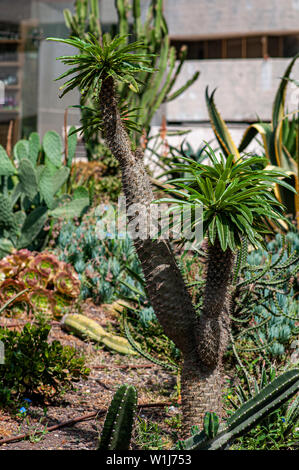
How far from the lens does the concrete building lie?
26.2 feet

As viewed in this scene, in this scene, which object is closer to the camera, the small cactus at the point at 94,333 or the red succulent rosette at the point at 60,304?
the small cactus at the point at 94,333

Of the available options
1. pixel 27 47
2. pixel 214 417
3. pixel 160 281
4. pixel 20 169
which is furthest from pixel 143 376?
pixel 27 47

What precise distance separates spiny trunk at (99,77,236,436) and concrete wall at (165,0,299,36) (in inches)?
324

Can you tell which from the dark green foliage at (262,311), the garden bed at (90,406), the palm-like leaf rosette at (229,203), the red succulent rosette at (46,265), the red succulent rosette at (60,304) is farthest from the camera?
the red succulent rosette at (46,265)

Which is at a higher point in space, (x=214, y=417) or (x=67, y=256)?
(x=67, y=256)

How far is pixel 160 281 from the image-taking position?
1837 mm

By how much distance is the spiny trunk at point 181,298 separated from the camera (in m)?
1.77

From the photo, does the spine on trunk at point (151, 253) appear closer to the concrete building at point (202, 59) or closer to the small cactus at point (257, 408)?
the small cactus at point (257, 408)

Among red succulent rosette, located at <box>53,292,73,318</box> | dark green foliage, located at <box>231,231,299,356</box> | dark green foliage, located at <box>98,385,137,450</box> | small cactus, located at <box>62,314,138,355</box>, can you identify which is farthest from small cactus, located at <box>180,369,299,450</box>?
red succulent rosette, located at <box>53,292,73,318</box>

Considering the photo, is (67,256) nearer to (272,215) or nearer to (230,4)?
(272,215)

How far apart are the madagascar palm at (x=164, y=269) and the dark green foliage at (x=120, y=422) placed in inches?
14.6

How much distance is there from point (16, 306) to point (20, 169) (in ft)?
4.08
